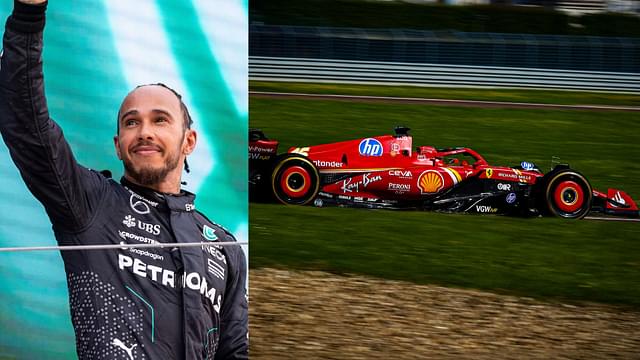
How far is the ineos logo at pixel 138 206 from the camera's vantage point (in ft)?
8.49

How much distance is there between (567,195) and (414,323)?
3.91 m

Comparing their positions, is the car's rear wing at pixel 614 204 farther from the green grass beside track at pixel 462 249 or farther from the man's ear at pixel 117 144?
the man's ear at pixel 117 144

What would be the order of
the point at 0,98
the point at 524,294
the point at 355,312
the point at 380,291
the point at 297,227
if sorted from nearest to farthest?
the point at 0,98
the point at 355,312
the point at 380,291
the point at 524,294
the point at 297,227

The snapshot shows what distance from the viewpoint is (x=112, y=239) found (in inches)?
99.2

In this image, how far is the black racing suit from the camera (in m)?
2.40

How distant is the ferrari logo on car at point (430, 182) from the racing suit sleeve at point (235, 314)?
777 centimetres

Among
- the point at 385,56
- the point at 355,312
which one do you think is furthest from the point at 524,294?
the point at 385,56

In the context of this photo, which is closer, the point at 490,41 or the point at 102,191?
the point at 102,191

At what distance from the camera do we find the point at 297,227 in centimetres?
1004

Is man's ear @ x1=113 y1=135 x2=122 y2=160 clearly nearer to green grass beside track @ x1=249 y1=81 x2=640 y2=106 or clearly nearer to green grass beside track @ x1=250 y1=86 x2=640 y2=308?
green grass beside track @ x1=250 y1=86 x2=640 y2=308

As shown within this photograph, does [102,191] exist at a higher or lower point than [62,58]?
lower

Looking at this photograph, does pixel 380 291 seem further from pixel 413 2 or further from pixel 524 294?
pixel 413 2

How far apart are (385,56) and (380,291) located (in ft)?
27.3

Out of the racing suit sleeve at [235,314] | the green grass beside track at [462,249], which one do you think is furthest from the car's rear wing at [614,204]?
the racing suit sleeve at [235,314]
